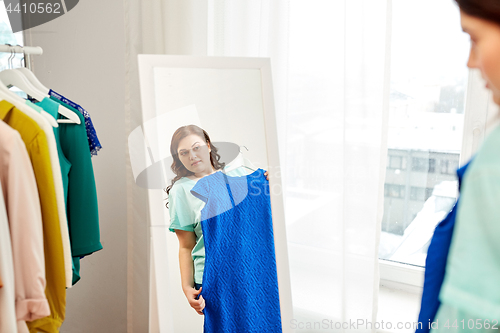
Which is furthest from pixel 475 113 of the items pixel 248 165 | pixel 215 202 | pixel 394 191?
pixel 215 202

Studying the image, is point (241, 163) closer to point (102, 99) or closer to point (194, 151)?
point (194, 151)

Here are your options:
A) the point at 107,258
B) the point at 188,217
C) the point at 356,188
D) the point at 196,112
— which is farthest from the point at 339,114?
the point at 107,258

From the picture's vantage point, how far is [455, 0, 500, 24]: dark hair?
0.41 meters

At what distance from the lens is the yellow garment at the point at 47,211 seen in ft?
3.01

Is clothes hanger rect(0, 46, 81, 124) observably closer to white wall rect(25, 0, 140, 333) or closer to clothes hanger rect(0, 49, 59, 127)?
clothes hanger rect(0, 49, 59, 127)

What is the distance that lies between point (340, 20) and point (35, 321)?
1240 mm

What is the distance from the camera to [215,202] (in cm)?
106

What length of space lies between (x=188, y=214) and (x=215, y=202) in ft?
0.27

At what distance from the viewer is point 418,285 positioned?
1.50m

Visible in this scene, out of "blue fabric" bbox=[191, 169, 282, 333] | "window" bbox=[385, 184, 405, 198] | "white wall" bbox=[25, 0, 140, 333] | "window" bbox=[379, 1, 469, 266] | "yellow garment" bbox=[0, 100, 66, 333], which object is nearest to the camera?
"yellow garment" bbox=[0, 100, 66, 333]

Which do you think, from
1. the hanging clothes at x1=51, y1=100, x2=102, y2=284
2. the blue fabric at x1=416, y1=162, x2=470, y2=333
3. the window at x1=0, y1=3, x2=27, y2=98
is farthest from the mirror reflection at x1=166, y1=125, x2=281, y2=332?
the window at x1=0, y1=3, x2=27, y2=98

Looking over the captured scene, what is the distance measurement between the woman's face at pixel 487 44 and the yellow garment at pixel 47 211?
90 cm

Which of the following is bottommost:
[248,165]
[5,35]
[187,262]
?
[187,262]

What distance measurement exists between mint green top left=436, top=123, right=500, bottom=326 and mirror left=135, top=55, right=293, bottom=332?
2.37ft
